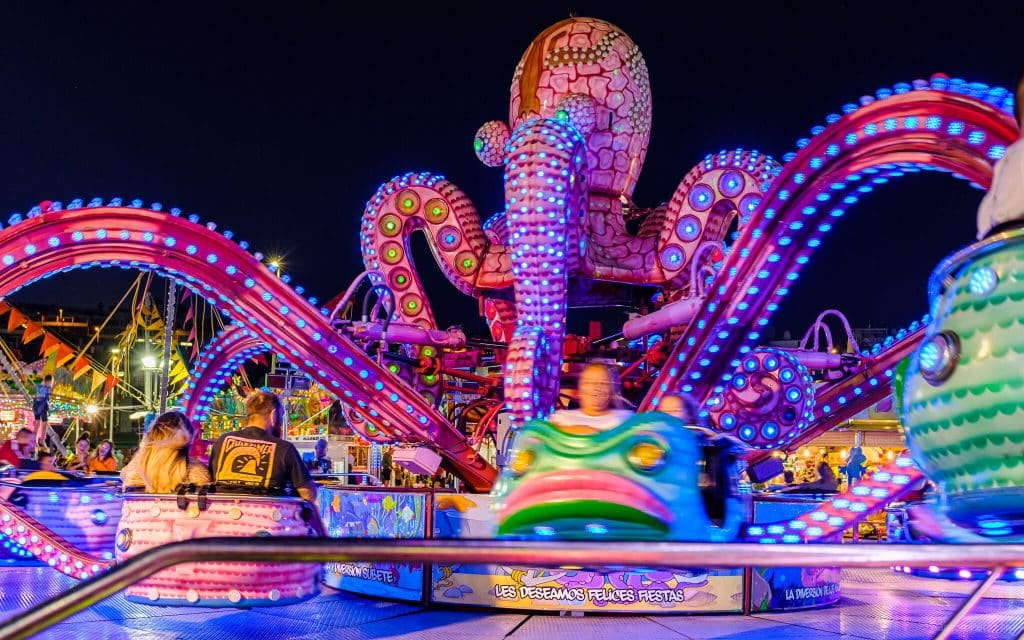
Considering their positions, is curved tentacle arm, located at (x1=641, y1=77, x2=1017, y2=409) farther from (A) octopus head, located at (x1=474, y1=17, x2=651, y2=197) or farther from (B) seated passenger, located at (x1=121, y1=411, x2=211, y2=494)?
(B) seated passenger, located at (x1=121, y1=411, x2=211, y2=494)

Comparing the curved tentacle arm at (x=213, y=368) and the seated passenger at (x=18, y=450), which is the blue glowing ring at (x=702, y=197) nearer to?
the curved tentacle arm at (x=213, y=368)

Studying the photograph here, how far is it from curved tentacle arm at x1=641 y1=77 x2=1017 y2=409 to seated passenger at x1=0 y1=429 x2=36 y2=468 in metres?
7.55

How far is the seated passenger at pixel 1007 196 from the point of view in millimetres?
1902

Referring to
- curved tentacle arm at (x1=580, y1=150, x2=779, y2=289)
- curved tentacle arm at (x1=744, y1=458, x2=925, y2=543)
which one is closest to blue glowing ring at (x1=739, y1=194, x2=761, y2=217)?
curved tentacle arm at (x1=580, y1=150, x2=779, y2=289)

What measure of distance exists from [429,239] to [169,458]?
21.2 feet

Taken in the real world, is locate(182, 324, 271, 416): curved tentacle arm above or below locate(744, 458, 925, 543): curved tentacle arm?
above

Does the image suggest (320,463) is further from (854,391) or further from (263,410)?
(263,410)

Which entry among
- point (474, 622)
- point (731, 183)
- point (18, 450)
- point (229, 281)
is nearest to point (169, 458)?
point (474, 622)

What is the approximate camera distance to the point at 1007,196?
1.94m

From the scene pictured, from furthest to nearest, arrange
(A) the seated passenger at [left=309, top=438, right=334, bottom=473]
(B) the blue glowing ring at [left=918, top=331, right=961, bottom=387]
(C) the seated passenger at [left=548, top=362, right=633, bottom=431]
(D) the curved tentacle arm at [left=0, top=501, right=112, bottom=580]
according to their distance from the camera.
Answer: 1. (A) the seated passenger at [left=309, top=438, right=334, bottom=473]
2. (D) the curved tentacle arm at [left=0, top=501, right=112, bottom=580]
3. (C) the seated passenger at [left=548, top=362, right=633, bottom=431]
4. (B) the blue glowing ring at [left=918, top=331, right=961, bottom=387]

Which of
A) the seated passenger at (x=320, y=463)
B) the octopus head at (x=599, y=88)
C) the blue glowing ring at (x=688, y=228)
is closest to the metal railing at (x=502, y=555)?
the blue glowing ring at (x=688, y=228)

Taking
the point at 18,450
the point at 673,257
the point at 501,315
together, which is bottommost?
the point at 18,450

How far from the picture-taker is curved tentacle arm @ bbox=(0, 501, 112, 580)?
7.57 m

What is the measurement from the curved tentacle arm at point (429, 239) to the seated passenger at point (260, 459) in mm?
5926
